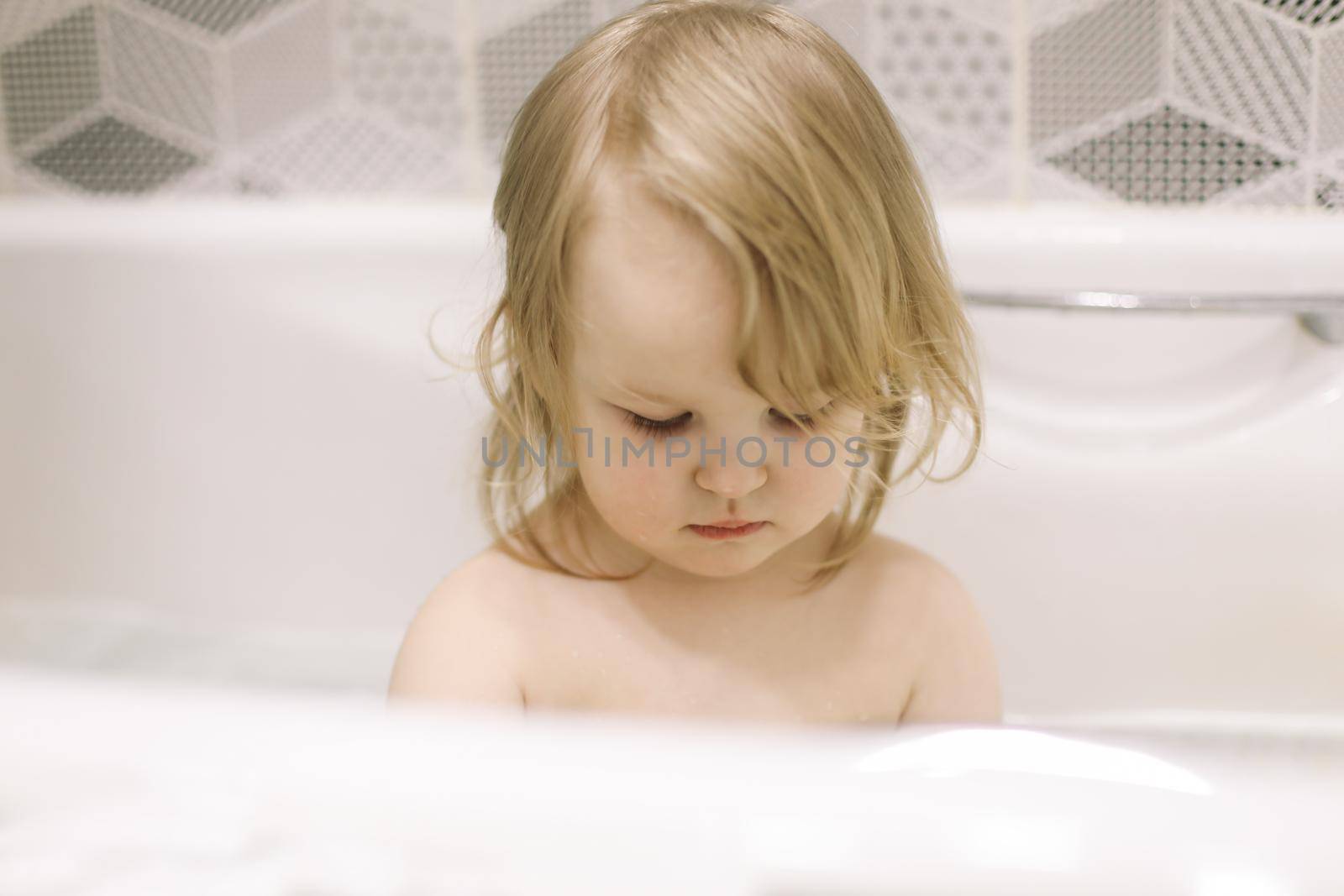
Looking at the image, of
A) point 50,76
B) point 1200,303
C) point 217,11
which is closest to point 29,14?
point 50,76

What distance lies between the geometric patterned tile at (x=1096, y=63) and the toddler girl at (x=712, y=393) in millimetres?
442

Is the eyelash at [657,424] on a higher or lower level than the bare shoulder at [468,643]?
higher

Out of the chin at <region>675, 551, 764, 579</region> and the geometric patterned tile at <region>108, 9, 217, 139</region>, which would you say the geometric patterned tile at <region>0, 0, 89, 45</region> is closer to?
the geometric patterned tile at <region>108, 9, 217, 139</region>

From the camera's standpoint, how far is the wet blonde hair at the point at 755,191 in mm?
592

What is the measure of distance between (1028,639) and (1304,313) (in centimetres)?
34

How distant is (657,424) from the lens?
0.64m

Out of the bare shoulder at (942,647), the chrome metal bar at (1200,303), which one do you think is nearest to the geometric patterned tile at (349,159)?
the chrome metal bar at (1200,303)

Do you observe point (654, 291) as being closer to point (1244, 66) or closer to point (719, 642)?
point (719, 642)

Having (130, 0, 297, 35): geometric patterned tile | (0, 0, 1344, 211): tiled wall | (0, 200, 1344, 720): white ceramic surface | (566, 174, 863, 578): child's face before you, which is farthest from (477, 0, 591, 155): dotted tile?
(566, 174, 863, 578): child's face

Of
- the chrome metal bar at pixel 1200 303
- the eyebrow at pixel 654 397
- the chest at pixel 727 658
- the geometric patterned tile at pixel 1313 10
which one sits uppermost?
the geometric patterned tile at pixel 1313 10

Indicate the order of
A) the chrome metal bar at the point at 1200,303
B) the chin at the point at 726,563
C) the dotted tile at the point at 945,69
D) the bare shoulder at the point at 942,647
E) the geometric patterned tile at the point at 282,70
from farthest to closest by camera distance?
the geometric patterned tile at the point at 282,70 → the dotted tile at the point at 945,69 → the chrome metal bar at the point at 1200,303 → the bare shoulder at the point at 942,647 → the chin at the point at 726,563

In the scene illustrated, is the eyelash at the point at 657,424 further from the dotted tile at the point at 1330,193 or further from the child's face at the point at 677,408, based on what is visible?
the dotted tile at the point at 1330,193

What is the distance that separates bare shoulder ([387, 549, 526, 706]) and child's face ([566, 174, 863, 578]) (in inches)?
4.1

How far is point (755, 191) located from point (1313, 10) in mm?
702
